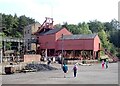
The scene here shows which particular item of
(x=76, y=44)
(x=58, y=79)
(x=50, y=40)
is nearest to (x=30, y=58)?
(x=76, y=44)

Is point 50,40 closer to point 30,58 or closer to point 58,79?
point 30,58

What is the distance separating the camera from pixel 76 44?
74.9 meters

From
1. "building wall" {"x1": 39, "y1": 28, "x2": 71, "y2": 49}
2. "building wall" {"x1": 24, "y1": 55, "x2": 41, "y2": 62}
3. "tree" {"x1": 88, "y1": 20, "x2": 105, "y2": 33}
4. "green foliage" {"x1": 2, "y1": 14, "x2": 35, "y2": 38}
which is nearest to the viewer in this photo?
"building wall" {"x1": 24, "y1": 55, "x2": 41, "y2": 62}

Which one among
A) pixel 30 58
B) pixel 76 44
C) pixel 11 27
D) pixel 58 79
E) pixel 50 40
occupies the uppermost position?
pixel 11 27

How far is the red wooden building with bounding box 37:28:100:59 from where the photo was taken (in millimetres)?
73381

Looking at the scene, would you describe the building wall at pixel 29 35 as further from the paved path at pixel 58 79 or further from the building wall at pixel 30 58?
the paved path at pixel 58 79

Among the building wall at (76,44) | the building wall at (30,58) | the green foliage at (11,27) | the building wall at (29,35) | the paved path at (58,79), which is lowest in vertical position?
the paved path at (58,79)

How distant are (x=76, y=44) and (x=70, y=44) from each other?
1661 millimetres

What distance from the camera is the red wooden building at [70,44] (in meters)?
73.4

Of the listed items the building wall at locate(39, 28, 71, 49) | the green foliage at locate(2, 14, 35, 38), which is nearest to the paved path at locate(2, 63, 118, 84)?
the building wall at locate(39, 28, 71, 49)

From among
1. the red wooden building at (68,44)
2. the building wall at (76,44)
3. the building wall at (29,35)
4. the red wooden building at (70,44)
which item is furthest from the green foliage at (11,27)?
the building wall at (76,44)

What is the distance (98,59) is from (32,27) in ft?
98.3

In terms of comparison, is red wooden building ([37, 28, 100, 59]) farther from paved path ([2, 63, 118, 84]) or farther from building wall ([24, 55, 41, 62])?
paved path ([2, 63, 118, 84])

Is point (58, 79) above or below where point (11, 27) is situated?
below
